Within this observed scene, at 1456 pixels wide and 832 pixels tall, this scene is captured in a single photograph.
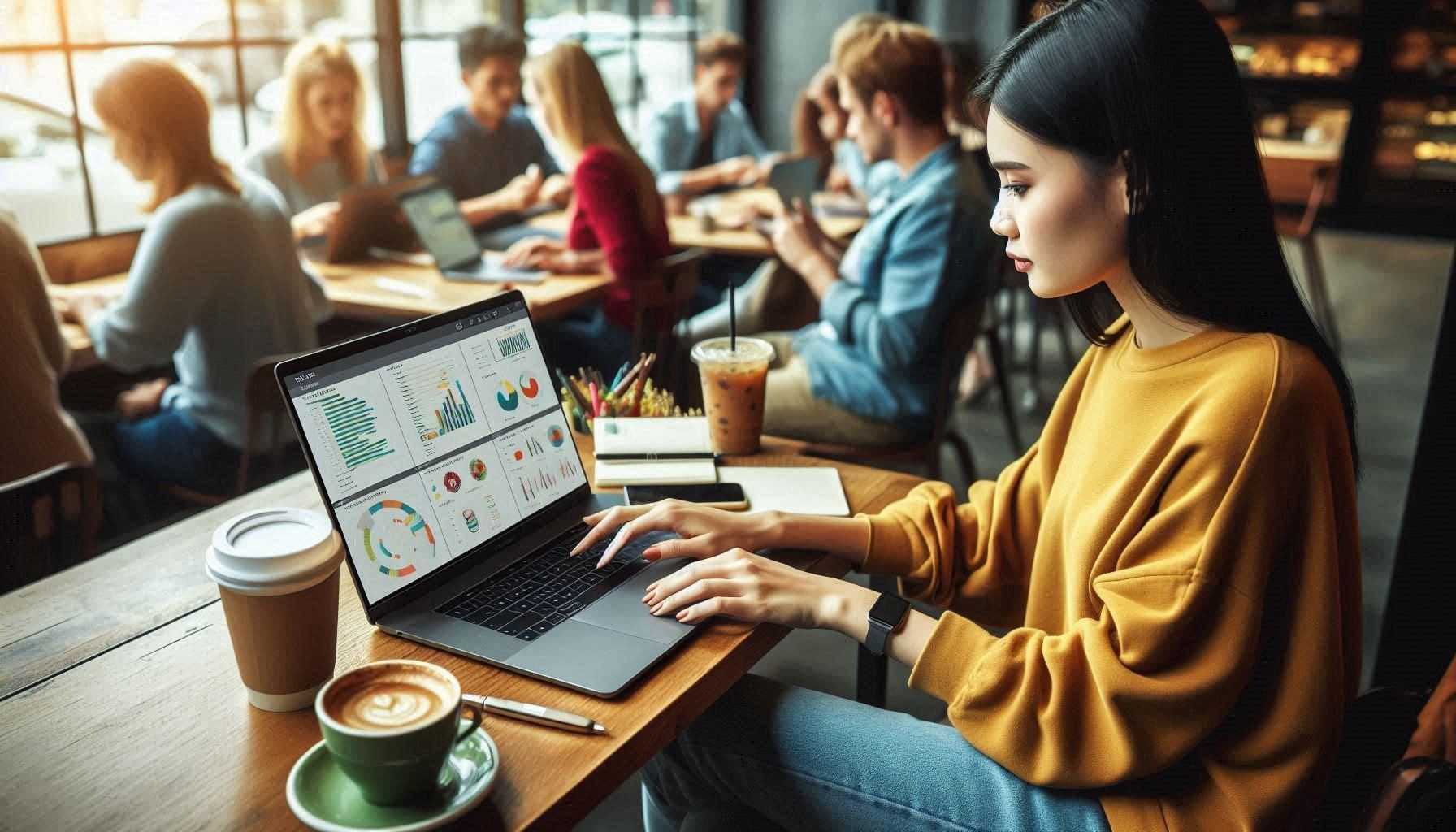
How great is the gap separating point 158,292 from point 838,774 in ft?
6.45

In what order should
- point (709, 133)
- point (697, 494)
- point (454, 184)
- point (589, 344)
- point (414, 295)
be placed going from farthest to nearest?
point (709, 133)
point (454, 184)
point (589, 344)
point (414, 295)
point (697, 494)

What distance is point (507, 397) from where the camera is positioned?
1271 millimetres

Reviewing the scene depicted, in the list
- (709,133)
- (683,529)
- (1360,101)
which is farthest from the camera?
(1360,101)

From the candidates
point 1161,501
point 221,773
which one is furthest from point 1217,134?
point 221,773

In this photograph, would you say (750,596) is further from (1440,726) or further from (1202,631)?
(1440,726)

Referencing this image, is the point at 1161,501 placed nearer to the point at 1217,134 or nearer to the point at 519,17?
the point at 1217,134

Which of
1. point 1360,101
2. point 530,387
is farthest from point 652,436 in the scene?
point 1360,101

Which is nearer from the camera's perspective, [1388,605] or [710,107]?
[1388,605]

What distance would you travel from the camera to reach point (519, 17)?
14.6ft

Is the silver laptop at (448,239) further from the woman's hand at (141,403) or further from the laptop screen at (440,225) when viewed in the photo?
the woman's hand at (141,403)

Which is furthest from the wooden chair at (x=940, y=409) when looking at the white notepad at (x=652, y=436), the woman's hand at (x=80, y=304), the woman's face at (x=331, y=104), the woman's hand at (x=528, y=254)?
the woman's face at (x=331, y=104)

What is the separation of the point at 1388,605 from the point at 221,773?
6.36 ft

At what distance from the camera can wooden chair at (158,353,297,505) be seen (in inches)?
90.2

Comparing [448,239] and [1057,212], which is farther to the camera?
[448,239]
